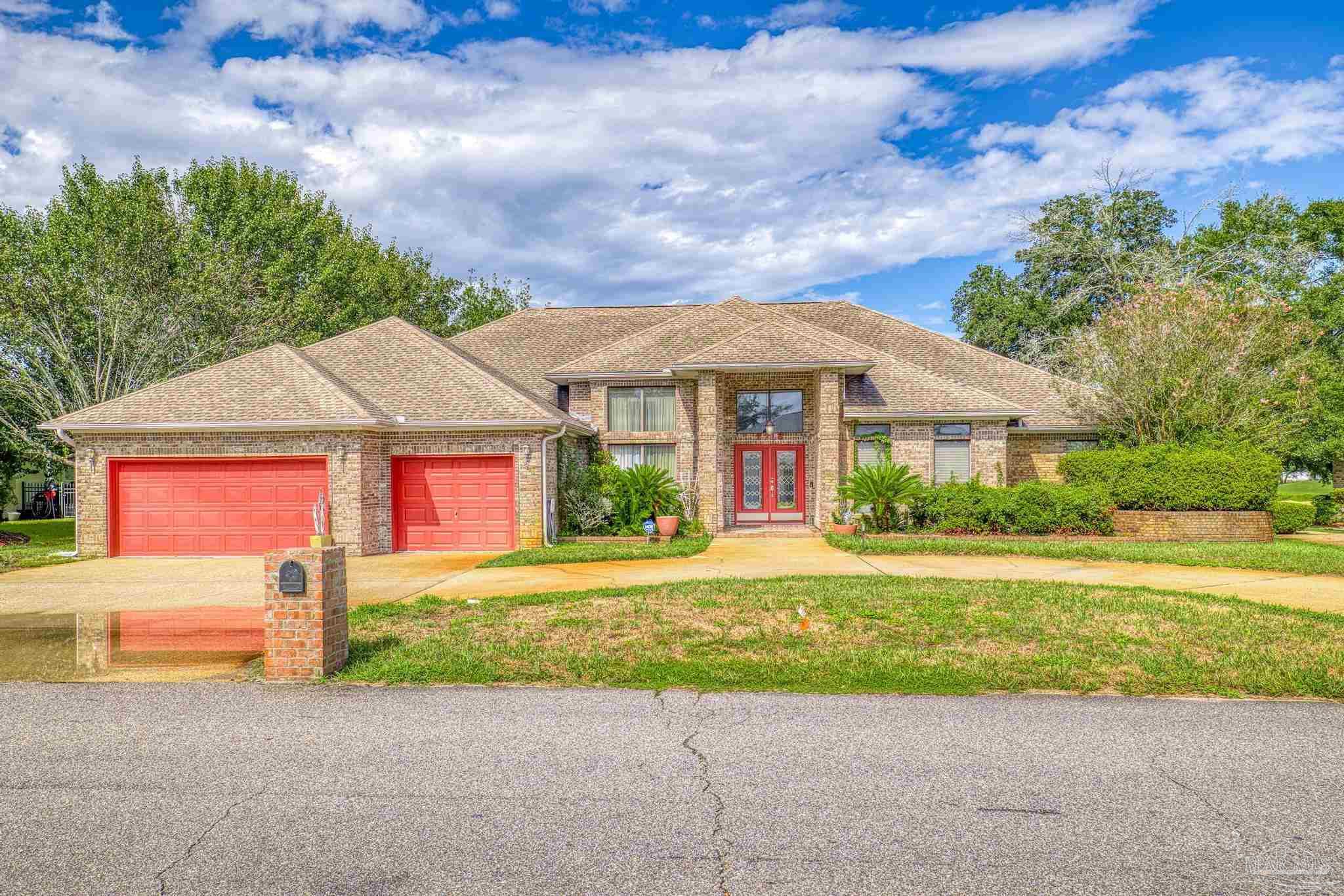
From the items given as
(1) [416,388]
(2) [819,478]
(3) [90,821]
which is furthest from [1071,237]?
(3) [90,821]

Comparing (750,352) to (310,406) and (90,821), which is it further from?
(90,821)

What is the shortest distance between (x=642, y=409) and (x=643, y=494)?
2893 mm

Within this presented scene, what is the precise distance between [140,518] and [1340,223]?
44.9 m

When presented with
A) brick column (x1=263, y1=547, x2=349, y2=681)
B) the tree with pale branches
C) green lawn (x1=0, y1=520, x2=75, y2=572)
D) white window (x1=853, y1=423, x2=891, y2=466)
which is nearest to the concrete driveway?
green lawn (x1=0, y1=520, x2=75, y2=572)

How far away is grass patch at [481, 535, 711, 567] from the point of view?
14586 mm

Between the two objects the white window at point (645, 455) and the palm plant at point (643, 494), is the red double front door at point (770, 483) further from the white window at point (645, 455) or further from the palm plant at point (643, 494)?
the palm plant at point (643, 494)

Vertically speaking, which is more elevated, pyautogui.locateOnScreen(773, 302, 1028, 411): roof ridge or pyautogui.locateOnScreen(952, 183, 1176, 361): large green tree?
pyautogui.locateOnScreen(952, 183, 1176, 361): large green tree

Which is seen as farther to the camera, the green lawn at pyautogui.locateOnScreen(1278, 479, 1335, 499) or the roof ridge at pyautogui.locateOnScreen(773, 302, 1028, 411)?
the green lawn at pyautogui.locateOnScreen(1278, 479, 1335, 499)

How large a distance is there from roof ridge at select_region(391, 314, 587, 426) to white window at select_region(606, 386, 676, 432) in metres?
1.05

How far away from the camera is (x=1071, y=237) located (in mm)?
35250

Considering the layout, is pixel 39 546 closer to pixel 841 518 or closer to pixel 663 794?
pixel 841 518

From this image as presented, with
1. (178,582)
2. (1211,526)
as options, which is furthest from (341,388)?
(1211,526)

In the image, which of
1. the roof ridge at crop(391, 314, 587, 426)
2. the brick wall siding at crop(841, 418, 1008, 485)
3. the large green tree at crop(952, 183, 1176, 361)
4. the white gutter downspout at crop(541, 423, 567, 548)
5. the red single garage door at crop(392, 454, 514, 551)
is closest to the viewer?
the white gutter downspout at crop(541, 423, 567, 548)

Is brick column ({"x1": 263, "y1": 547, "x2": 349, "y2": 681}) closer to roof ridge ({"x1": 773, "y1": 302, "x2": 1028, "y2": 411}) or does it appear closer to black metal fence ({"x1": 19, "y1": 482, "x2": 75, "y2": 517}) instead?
roof ridge ({"x1": 773, "y1": 302, "x2": 1028, "y2": 411})
